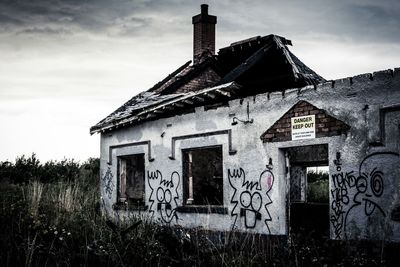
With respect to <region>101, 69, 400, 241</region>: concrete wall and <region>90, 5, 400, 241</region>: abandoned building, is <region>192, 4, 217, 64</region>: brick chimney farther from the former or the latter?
<region>101, 69, 400, 241</region>: concrete wall

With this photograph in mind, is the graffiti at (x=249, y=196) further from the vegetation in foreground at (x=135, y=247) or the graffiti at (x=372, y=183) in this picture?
the graffiti at (x=372, y=183)

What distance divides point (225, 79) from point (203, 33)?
502cm

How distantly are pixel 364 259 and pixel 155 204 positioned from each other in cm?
643

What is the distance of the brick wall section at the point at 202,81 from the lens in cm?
1456

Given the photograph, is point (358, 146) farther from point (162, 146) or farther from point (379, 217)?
point (162, 146)

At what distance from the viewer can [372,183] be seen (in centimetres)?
730

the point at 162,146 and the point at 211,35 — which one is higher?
the point at 211,35

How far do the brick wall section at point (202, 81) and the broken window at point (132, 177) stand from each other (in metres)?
2.88

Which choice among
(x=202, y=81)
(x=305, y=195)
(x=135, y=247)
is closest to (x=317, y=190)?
(x=305, y=195)

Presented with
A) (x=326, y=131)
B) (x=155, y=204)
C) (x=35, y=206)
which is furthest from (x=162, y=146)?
(x=326, y=131)

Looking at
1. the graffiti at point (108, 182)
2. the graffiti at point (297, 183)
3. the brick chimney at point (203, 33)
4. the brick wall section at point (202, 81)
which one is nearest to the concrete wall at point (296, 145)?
the graffiti at point (108, 182)

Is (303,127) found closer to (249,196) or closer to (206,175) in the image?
(249,196)

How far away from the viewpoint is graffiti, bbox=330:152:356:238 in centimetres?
761

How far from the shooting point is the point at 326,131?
7.99m
